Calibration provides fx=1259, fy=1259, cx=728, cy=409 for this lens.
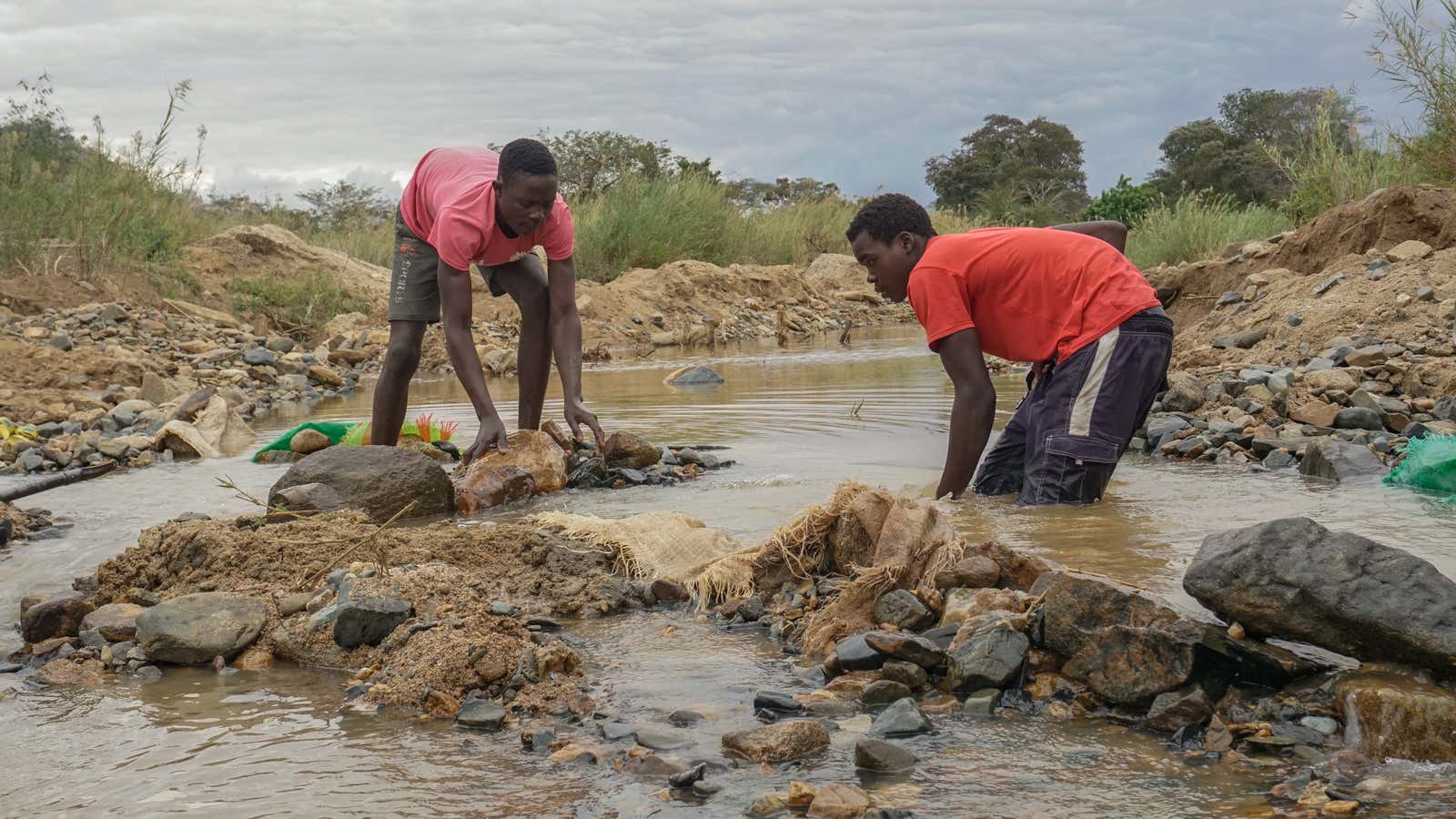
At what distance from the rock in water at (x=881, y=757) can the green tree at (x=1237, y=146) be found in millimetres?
32493

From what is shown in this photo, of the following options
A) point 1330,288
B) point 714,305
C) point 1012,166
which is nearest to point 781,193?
point 1012,166

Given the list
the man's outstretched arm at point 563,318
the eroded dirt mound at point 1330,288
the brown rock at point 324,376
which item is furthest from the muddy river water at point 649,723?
the brown rock at point 324,376

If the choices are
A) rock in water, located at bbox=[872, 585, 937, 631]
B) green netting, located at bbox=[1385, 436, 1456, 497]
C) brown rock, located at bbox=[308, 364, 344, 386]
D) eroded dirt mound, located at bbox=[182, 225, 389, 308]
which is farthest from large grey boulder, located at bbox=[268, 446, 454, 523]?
eroded dirt mound, located at bbox=[182, 225, 389, 308]

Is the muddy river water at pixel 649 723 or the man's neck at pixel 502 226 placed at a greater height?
the man's neck at pixel 502 226

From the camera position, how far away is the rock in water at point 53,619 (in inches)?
141

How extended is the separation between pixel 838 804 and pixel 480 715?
959 mm

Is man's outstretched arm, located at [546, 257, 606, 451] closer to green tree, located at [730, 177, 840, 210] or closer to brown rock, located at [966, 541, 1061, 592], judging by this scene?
brown rock, located at [966, 541, 1061, 592]

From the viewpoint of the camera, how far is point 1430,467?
461 cm

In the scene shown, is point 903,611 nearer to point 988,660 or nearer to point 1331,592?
point 988,660

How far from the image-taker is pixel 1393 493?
15.3 feet

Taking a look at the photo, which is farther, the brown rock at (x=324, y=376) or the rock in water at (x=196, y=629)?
the brown rock at (x=324, y=376)

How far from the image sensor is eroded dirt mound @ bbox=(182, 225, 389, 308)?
15.2 m

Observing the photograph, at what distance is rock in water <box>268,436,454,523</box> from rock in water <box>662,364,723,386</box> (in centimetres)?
535

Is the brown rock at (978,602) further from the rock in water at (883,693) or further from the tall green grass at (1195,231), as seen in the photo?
the tall green grass at (1195,231)
